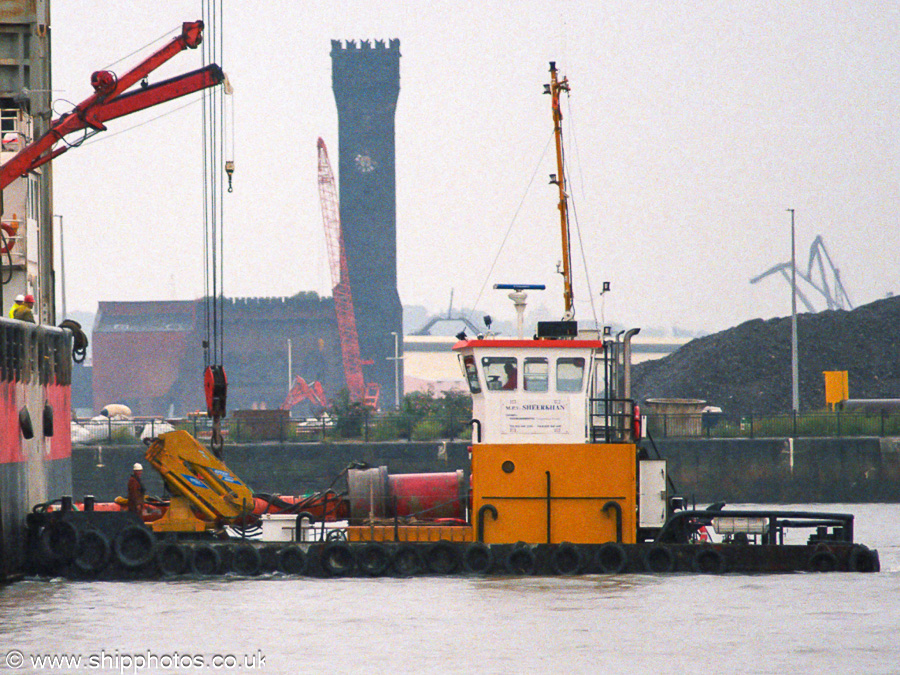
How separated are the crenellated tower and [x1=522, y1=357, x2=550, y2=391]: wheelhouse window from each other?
3797 inches

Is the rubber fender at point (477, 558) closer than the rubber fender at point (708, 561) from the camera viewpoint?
Yes

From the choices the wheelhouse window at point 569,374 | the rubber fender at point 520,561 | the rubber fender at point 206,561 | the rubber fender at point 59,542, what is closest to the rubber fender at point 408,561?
the rubber fender at point 520,561

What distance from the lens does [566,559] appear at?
74.3 ft

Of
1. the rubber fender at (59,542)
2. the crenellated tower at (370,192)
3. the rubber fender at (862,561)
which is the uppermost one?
the crenellated tower at (370,192)

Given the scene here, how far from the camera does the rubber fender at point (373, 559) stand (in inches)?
920

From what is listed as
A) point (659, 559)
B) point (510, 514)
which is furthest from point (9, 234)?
point (659, 559)

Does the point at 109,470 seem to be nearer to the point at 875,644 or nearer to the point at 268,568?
the point at 268,568

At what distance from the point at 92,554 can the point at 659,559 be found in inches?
361

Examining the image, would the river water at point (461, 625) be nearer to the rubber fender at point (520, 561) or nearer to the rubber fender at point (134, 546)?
the rubber fender at point (520, 561)

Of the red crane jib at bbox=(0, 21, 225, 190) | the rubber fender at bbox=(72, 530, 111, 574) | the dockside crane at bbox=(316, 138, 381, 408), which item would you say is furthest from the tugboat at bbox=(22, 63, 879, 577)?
the dockside crane at bbox=(316, 138, 381, 408)

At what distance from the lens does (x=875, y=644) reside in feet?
61.4

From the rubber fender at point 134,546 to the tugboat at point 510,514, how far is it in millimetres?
23

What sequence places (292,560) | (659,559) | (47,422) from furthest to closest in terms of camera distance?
(47,422) → (292,560) → (659,559)

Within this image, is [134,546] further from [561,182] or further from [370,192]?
[370,192]
